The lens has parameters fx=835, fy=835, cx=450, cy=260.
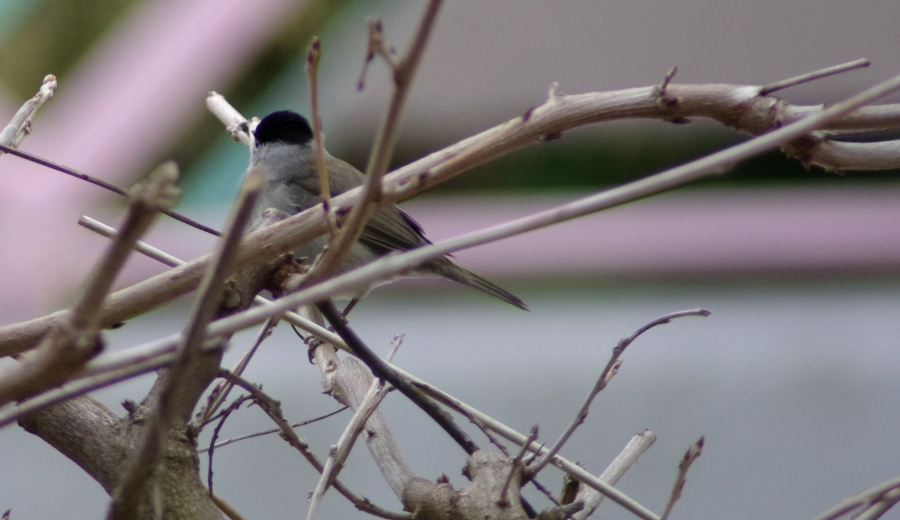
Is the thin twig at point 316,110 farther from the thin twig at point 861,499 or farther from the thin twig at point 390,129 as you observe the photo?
the thin twig at point 861,499

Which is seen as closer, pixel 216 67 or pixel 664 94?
pixel 664 94

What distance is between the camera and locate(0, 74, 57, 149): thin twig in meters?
1.08

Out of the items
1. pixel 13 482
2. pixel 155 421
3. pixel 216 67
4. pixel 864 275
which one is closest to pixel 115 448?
pixel 155 421

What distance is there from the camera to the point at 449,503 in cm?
92

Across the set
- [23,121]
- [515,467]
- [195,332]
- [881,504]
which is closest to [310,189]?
[23,121]

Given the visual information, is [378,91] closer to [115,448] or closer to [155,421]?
[115,448]

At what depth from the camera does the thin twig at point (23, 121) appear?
3.54 ft

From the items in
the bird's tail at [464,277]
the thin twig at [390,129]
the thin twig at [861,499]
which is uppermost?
the bird's tail at [464,277]

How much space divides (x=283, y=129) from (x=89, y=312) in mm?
2433

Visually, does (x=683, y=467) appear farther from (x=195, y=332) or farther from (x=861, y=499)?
(x=195, y=332)

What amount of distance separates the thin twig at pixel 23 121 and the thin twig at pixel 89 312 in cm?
75

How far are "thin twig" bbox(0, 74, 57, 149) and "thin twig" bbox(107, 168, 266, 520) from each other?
70 cm

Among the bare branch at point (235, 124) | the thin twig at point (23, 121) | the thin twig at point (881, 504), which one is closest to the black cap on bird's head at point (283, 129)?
the bare branch at point (235, 124)

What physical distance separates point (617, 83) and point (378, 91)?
114cm
